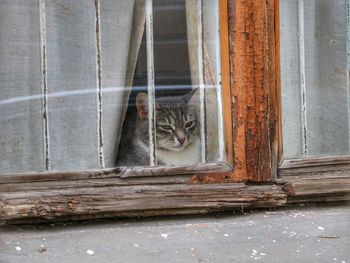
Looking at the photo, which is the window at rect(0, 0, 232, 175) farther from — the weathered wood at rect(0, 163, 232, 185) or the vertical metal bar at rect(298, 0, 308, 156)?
the vertical metal bar at rect(298, 0, 308, 156)

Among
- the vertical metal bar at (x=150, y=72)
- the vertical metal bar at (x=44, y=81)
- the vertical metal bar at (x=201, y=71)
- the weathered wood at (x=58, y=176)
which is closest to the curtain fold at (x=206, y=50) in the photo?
the vertical metal bar at (x=201, y=71)

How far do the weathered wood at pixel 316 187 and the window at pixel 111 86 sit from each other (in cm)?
23

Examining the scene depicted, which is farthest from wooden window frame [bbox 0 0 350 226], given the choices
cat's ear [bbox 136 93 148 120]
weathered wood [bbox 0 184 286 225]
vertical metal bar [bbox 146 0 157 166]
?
cat's ear [bbox 136 93 148 120]

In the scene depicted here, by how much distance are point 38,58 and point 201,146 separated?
25.1 inches

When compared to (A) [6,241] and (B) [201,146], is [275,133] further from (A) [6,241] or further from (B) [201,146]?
(A) [6,241]

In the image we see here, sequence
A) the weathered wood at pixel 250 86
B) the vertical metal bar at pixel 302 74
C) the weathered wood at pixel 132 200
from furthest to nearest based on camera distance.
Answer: the vertical metal bar at pixel 302 74 → the weathered wood at pixel 250 86 → the weathered wood at pixel 132 200

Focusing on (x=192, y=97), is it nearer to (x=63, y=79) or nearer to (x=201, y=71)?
(x=201, y=71)

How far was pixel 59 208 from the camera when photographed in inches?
88.7

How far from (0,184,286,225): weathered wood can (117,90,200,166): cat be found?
12 cm

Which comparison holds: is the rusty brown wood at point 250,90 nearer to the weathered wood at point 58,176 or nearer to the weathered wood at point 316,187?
the weathered wood at point 316,187

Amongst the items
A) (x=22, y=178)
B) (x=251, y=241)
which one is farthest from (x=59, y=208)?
(x=251, y=241)

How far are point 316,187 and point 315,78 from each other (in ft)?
1.30

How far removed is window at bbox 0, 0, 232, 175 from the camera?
2342 millimetres

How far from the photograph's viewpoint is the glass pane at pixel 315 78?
2.46 metres
